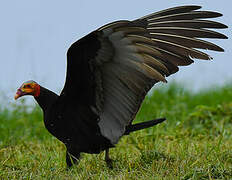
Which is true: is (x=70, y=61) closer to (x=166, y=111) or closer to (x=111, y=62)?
(x=111, y=62)

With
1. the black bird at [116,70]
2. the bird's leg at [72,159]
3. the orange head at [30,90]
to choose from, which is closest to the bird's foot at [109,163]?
the black bird at [116,70]

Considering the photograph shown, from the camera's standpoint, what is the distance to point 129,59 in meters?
4.85

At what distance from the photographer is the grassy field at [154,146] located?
505cm

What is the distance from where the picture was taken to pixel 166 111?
27.1 ft

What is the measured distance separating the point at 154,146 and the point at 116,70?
1.52 metres

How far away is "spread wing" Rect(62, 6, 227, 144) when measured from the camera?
4.73 meters

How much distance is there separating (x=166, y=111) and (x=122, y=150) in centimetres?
192

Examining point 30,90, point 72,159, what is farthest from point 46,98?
point 72,159

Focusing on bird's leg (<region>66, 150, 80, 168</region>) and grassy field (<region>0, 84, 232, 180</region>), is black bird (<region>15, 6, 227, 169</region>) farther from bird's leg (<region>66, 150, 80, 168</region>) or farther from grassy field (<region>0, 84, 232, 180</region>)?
grassy field (<region>0, 84, 232, 180</region>)

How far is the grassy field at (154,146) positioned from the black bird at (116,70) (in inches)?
13.2

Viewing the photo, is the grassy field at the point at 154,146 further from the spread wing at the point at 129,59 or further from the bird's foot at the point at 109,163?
the spread wing at the point at 129,59

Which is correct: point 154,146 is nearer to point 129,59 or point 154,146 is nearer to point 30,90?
point 30,90

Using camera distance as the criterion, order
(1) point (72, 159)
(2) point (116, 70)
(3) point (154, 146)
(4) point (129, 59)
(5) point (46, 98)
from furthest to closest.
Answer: (3) point (154, 146)
(5) point (46, 98)
(1) point (72, 159)
(2) point (116, 70)
(4) point (129, 59)

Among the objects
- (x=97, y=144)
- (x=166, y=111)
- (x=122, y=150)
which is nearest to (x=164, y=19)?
(x=97, y=144)
